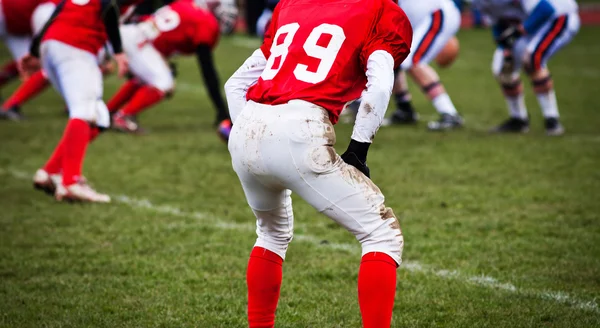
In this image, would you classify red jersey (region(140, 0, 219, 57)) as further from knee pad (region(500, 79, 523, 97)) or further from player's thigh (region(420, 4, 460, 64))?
knee pad (region(500, 79, 523, 97))

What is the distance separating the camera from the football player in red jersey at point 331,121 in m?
3.16

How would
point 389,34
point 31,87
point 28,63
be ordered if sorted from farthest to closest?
point 31,87 < point 28,63 < point 389,34

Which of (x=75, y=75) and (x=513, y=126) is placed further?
(x=513, y=126)

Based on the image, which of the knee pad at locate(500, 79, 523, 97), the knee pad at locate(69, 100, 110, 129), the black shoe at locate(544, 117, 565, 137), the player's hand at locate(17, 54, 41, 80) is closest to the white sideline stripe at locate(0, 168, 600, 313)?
the knee pad at locate(69, 100, 110, 129)

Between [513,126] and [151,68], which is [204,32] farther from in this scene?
[513,126]

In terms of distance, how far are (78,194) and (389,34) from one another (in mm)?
3671

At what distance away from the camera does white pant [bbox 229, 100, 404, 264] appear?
124 inches

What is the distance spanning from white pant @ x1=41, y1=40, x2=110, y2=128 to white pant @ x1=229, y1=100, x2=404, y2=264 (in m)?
3.24

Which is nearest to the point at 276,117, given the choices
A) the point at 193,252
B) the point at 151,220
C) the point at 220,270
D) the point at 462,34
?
the point at 220,270

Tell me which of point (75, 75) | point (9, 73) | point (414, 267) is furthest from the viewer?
point (9, 73)

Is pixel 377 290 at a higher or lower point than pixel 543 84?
higher

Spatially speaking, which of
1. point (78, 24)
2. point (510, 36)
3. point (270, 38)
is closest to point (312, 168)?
point (270, 38)

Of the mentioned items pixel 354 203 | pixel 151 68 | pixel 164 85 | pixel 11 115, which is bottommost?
pixel 11 115

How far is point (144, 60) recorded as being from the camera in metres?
9.02
